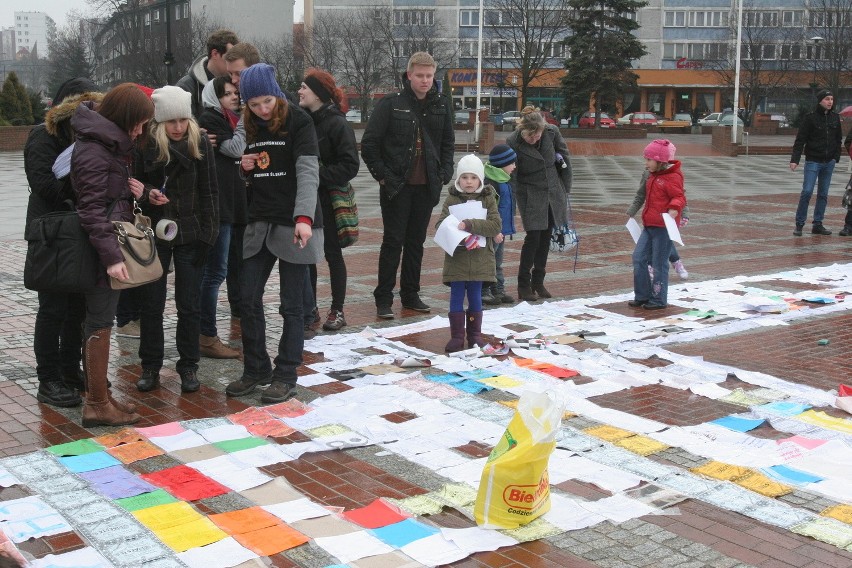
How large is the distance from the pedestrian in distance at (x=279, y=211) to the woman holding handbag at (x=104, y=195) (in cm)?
67

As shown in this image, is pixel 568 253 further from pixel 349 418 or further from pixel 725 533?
pixel 725 533

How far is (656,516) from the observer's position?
433 centimetres

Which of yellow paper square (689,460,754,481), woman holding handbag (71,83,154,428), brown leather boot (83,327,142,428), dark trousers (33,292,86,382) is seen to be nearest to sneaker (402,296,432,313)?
dark trousers (33,292,86,382)

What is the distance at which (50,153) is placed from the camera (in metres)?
5.60

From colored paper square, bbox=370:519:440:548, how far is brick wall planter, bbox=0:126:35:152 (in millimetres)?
35555

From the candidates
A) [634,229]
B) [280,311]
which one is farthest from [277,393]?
[634,229]

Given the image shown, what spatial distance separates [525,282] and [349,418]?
3921mm

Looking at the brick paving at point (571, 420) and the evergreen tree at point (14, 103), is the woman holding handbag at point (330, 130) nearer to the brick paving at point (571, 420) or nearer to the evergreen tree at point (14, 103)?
the brick paving at point (571, 420)

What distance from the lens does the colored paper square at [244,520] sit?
13.5 ft

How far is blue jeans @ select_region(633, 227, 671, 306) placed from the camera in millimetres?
8859

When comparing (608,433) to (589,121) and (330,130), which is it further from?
(589,121)

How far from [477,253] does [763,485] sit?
309 cm

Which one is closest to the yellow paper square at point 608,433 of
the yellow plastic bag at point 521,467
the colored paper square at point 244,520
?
the yellow plastic bag at point 521,467

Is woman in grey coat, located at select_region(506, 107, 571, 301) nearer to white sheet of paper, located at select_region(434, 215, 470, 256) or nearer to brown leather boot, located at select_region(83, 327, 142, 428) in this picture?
white sheet of paper, located at select_region(434, 215, 470, 256)
